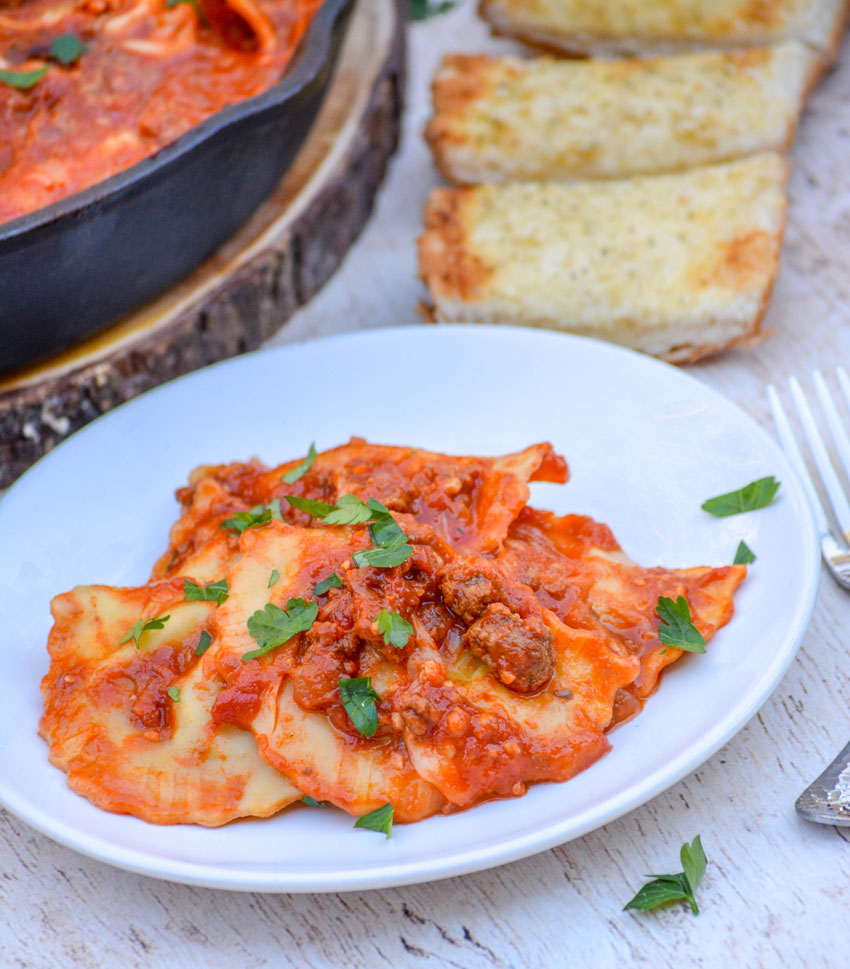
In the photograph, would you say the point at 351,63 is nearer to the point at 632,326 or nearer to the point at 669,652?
the point at 632,326

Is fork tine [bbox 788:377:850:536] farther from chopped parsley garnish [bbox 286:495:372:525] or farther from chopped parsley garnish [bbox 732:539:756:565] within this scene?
chopped parsley garnish [bbox 286:495:372:525]

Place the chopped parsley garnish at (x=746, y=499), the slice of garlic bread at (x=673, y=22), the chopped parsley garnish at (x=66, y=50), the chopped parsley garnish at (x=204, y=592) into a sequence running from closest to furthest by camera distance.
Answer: the chopped parsley garnish at (x=204, y=592) < the chopped parsley garnish at (x=746, y=499) < the chopped parsley garnish at (x=66, y=50) < the slice of garlic bread at (x=673, y=22)

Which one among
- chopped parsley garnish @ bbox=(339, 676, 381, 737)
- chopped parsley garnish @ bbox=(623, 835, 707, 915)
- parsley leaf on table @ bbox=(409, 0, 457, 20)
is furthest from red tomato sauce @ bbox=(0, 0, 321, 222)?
chopped parsley garnish @ bbox=(623, 835, 707, 915)

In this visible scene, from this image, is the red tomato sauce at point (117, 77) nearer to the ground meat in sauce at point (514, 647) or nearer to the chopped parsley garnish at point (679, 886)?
the ground meat in sauce at point (514, 647)

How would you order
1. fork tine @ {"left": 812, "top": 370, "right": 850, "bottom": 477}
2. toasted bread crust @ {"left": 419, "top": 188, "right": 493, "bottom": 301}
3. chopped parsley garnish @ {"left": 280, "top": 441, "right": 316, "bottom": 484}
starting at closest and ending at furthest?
chopped parsley garnish @ {"left": 280, "top": 441, "right": 316, "bottom": 484}
fork tine @ {"left": 812, "top": 370, "right": 850, "bottom": 477}
toasted bread crust @ {"left": 419, "top": 188, "right": 493, "bottom": 301}

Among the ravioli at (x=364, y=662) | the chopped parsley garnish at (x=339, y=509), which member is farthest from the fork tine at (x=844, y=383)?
the chopped parsley garnish at (x=339, y=509)

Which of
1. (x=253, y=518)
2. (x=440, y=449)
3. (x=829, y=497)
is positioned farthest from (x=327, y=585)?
(x=829, y=497)
